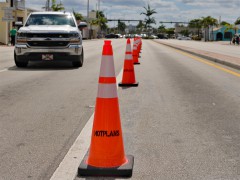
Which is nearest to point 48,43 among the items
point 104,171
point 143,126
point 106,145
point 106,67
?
point 143,126

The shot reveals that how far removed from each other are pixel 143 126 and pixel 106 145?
193cm

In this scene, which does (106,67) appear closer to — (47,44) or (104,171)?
(104,171)

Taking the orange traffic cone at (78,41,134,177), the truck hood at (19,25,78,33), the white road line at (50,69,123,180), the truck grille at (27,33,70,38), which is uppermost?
the truck hood at (19,25,78,33)

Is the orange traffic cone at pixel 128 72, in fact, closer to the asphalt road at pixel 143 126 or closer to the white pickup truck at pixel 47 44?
the asphalt road at pixel 143 126

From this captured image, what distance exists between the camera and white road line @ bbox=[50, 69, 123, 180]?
3.75m

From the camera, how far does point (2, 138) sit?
16.4ft

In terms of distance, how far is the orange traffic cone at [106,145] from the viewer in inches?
147

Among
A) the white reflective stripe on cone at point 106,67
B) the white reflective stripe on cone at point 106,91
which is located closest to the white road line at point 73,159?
the white reflective stripe on cone at point 106,91

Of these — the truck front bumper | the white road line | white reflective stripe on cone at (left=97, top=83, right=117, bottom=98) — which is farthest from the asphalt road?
the truck front bumper

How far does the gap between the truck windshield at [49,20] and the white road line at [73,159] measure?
34.5 ft

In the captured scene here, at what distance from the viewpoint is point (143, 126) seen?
5.71 m

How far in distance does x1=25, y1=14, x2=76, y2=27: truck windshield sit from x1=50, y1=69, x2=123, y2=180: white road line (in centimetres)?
1052

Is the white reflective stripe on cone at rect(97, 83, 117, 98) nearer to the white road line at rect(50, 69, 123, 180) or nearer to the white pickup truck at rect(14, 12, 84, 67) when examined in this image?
the white road line at rect(50, 69, 123, 180)

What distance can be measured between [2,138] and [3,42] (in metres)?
39.6
